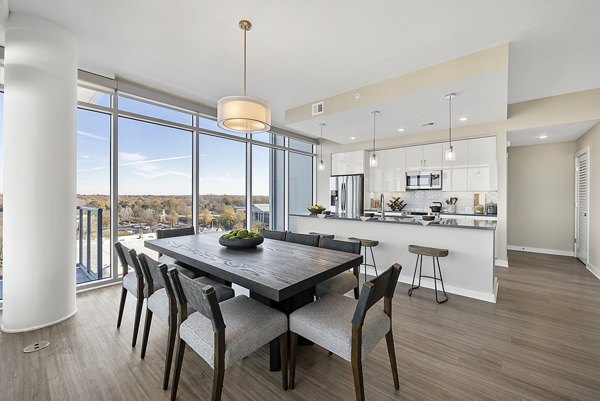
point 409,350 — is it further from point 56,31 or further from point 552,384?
point 56,31

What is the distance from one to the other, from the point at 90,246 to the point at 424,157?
6.19 metres

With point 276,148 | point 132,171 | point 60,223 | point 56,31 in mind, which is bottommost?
point 60,223

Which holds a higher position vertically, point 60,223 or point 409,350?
point 60,223

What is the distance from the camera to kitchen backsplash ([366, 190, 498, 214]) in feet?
17.8

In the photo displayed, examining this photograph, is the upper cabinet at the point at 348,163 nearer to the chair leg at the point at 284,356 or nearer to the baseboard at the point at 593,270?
the baseboard at the point at 593,270

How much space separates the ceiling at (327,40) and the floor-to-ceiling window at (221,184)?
124 centimetres

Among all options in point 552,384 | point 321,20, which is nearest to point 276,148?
point 321,20

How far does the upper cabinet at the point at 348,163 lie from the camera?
6.50 meters

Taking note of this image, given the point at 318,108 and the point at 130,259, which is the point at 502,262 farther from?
the point at 130,259

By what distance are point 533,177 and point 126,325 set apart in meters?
7.81

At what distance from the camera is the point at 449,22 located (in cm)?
246

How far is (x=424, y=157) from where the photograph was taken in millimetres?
5641

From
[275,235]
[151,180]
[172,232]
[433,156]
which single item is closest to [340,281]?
[275,235]

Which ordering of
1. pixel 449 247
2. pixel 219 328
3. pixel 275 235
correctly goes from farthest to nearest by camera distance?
pixel 449 247
pixel 275 235
pixel 219 328
